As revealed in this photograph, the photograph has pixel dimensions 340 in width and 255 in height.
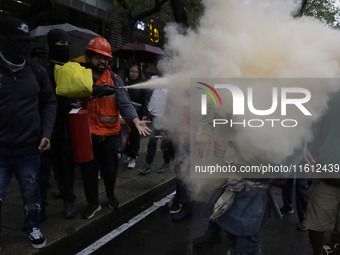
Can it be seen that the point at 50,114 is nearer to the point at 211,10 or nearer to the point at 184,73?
the point at 184,73

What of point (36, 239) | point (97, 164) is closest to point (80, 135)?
point (97, 164)

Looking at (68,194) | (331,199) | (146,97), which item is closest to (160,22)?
(146,97)

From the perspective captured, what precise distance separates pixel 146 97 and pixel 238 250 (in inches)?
170

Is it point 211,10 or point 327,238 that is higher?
point 211,10

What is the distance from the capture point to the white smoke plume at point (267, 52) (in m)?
2.06

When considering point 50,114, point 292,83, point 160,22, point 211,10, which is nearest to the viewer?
point 292,83

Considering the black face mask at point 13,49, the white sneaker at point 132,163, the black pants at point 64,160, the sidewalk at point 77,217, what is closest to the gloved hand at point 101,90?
the black pants at point 64,160

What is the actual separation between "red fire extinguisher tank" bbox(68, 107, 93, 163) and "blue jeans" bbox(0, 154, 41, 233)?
1.86 ft

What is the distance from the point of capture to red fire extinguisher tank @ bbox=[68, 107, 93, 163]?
328 cm

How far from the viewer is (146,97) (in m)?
6.24

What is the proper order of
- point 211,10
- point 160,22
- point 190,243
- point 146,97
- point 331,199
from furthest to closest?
point 160,22, point 146,97, point 190,243, point 331,199, point 211,10

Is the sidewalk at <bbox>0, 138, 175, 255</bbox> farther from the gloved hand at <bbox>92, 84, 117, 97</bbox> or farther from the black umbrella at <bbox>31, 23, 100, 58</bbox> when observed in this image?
the black umbrella at <bbox>31, 23, 100, 58</bbox>

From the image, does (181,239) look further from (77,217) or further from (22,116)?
(22,116)

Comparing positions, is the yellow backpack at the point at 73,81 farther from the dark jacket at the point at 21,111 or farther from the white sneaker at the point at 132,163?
the white sneaker at the point at 132,163
